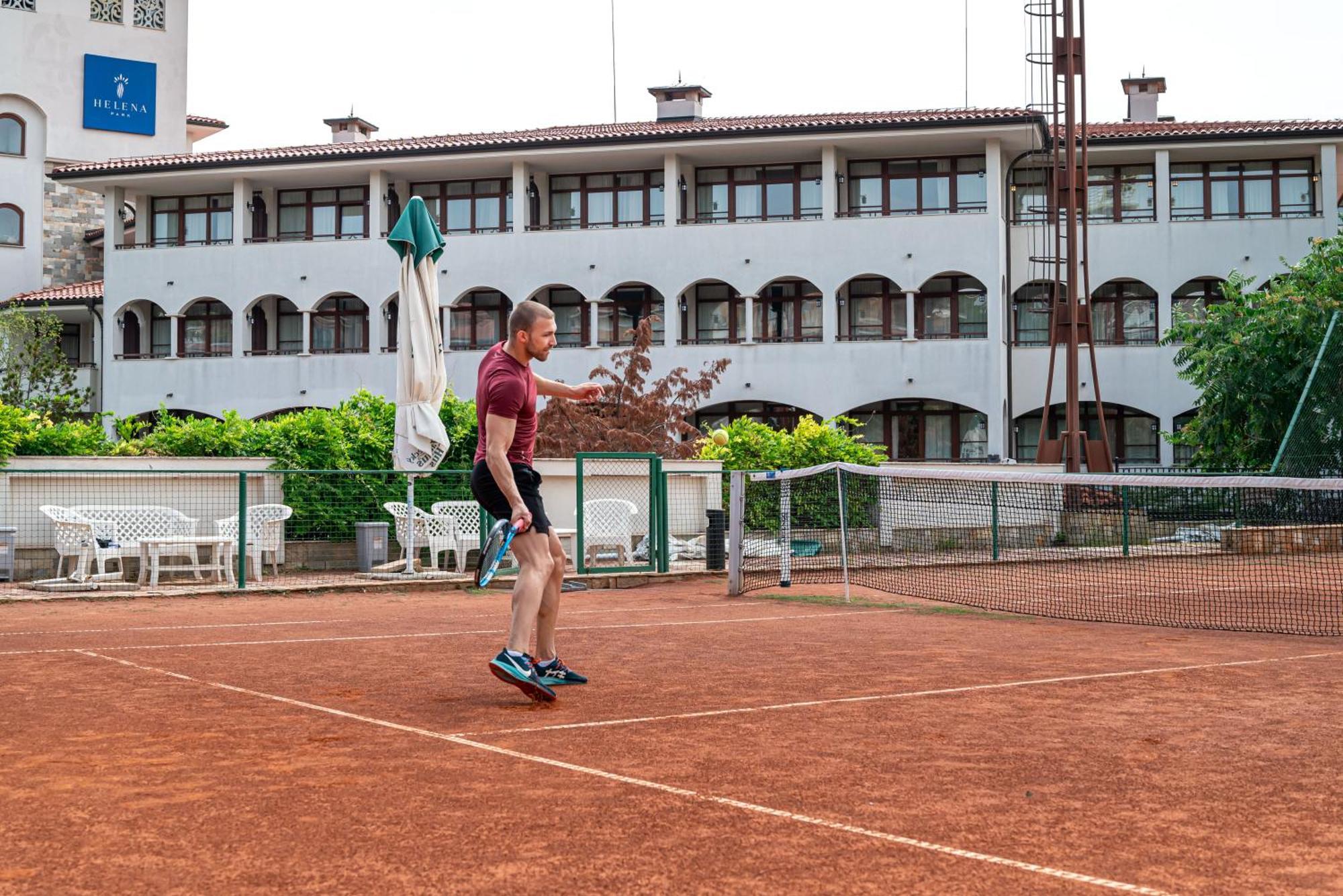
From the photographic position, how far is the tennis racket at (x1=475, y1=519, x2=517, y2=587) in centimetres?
692

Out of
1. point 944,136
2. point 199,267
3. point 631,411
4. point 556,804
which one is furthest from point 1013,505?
point 199,267

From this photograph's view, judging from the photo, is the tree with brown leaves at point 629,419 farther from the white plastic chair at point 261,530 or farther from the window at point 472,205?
the window at point 472,205

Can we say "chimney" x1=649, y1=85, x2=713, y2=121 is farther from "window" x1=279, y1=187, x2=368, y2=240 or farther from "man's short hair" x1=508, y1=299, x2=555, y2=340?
"man's short hair" x1=508, y1=299, x2=555, y2=340

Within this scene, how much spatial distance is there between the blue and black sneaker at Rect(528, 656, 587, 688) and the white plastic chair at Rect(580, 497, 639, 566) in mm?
9697

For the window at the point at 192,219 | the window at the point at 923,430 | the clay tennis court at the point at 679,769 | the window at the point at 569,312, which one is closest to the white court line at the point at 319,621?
the clay tennis court at the point at 679,769

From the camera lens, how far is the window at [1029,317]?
36531mm

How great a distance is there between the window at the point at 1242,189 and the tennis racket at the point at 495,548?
3156 cm

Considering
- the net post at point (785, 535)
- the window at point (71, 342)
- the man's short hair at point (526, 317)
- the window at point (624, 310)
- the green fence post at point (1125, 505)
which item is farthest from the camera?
the window at point (71, 342)

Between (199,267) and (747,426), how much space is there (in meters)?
19.0

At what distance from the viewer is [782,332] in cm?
3672

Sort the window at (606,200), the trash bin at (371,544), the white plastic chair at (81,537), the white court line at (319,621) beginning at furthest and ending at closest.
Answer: the window at (606,200) < the trash bin at (371,544) < the white plastic chair at (81,537) < the white court line at (319,621)

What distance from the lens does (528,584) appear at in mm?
6922

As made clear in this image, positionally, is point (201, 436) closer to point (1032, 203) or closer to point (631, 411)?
point (631, 411)

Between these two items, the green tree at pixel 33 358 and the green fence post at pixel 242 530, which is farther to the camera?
the green tree at pixel 33 358
